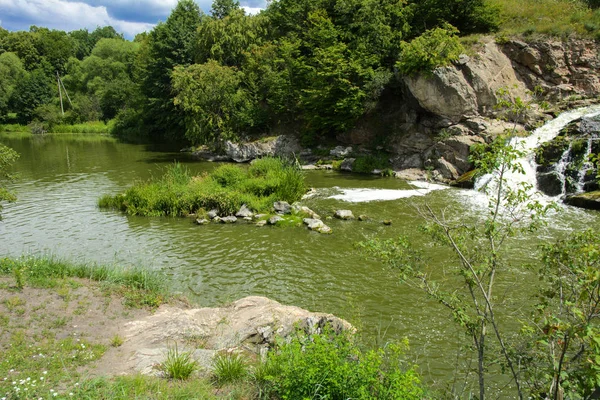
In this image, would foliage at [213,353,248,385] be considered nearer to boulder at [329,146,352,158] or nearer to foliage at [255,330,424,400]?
foliage at [255,330,424,400]

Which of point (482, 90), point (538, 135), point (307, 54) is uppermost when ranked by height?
point (307, 54)

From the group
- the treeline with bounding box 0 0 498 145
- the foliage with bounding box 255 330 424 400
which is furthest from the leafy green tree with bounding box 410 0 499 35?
the foliage with bounding box 255 330 424 400

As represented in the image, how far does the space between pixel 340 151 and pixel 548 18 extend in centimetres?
1680

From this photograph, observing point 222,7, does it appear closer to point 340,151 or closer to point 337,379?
point 340,151

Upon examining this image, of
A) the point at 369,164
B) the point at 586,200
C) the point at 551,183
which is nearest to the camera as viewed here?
the point at 586,200

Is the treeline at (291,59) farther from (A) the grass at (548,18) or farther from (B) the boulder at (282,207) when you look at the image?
(B) the boulder at (282,207)

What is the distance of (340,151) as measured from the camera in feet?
102

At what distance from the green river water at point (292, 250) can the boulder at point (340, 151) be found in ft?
19.6

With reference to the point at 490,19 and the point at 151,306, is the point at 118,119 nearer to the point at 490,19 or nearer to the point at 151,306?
the point at 490,19

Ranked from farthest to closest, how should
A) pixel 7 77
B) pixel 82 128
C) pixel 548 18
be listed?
pixel 7 77, pixel 82 128, pixel 548 18

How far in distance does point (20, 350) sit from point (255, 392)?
155 inches

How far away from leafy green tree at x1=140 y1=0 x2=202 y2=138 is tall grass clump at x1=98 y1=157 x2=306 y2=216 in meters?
24.5

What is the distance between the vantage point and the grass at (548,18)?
2675 centimetres

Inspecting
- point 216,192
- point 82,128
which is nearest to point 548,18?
point 216,192
